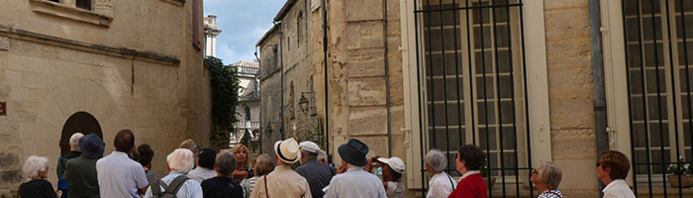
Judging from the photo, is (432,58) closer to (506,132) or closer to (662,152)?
(506,132)

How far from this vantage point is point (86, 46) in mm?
11711

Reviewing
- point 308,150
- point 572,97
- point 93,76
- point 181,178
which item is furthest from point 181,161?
point 93,76

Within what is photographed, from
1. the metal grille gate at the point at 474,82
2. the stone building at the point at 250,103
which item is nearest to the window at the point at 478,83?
the metal grille gate at the point at 474,82

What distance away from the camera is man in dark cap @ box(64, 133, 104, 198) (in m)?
5.68

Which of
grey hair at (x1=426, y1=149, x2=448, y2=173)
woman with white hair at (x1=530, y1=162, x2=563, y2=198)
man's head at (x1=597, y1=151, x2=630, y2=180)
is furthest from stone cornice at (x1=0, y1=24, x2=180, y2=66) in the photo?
man's head at (x1=597, y1=151, x2=630, y2=180)

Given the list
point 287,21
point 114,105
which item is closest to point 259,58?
point 287,21

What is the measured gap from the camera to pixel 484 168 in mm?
7012

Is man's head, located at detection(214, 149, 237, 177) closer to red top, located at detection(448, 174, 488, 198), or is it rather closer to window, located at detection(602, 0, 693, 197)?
red top, located at detection(448, 174, 488, 198)

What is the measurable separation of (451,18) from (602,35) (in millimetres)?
1443

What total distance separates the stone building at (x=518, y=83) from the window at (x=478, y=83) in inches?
0.4

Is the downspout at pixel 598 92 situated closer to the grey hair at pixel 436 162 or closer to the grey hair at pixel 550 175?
the grey hair at pixel 436 162

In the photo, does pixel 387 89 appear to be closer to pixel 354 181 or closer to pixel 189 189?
pixel 354 181

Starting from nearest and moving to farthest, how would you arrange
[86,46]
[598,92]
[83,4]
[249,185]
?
1. [249,185]
2. [598,92]
3. [86,46]
4. [83,4]

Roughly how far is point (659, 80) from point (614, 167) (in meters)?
3.21
